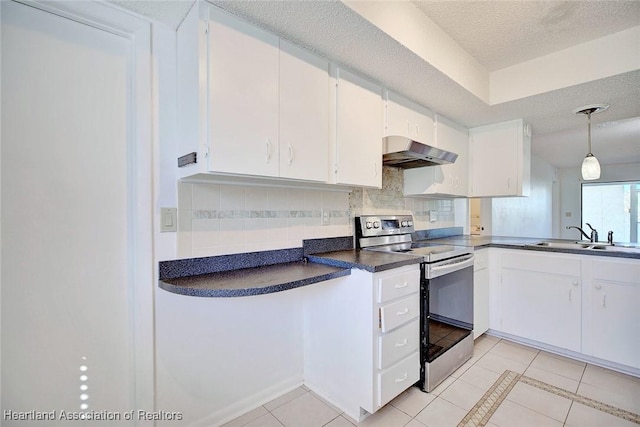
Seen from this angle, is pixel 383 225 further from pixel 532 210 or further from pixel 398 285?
pixel 532 210

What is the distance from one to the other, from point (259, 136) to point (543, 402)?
2.24 metres

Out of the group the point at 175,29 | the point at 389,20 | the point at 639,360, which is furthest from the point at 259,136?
the point at 639,360

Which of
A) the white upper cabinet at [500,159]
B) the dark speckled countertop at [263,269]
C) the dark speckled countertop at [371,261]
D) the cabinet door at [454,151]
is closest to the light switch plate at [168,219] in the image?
the dark speckled countertop at [263,269]

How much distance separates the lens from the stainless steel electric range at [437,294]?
1864 mm

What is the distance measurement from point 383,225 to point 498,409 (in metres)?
1.36

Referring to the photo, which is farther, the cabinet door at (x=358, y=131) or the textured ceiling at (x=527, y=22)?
the cabinet door at (x=358, y=131)

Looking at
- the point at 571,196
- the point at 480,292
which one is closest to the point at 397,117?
the point at 480,292

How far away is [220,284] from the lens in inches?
51.1

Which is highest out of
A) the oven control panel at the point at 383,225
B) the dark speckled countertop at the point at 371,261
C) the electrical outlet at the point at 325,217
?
the electrical outlet at the point at 325,217

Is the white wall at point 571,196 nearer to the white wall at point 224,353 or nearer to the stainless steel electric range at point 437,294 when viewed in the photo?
the stainless steel electric range at point 437,294

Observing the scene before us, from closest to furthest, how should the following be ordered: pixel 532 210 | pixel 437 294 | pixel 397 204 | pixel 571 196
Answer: pixel 437 294 < pixel 397 204 < pixel 532 210 < pixel 571 196

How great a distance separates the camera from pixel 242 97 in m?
1.35

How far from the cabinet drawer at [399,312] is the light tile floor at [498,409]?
51cm

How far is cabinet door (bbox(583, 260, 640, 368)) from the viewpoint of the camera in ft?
6.71
